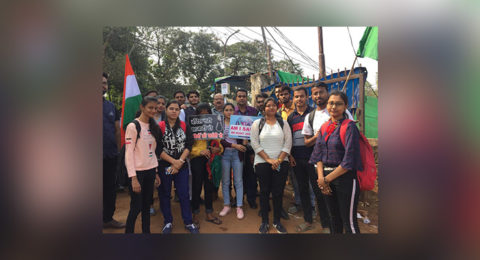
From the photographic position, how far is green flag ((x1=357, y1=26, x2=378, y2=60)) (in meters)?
2.92

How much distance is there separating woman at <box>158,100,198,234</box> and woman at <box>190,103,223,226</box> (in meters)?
0.24

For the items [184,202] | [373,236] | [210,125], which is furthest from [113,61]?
[373,236]

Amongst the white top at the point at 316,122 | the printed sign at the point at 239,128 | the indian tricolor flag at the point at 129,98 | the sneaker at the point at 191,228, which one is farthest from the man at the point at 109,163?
the white top at the point at 316,122

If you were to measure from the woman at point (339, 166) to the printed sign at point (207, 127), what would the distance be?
1.40 metres

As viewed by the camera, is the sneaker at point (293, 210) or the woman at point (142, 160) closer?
the woman at point (142, 160)

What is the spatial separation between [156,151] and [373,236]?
2.41 m

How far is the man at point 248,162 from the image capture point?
12.1 feet

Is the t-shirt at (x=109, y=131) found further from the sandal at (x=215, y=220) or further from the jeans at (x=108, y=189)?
the sandal at (x=215, y=220)
